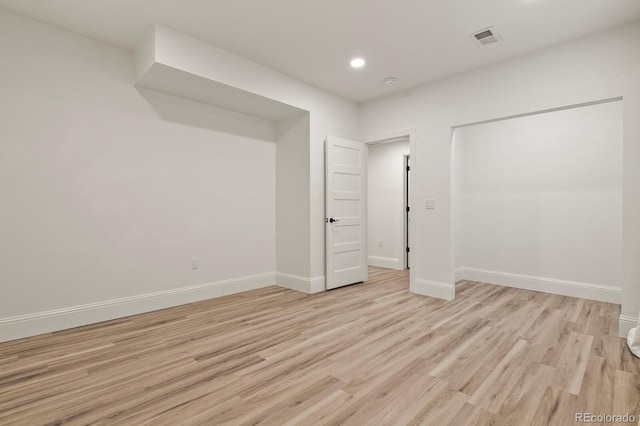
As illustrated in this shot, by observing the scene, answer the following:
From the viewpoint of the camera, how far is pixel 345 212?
4543 millimetres

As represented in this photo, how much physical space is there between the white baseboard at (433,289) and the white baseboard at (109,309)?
228 cm

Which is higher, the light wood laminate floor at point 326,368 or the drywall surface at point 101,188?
the drywall surface at point 101,188

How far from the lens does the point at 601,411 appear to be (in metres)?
1.68

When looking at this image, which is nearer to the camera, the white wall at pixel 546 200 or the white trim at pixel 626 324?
the white trim at pixel 626 324

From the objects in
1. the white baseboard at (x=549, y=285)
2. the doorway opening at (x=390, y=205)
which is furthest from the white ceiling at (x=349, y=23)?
the white baseboard at (x=549, y=285)

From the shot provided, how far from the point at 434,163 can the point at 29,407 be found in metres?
4.25

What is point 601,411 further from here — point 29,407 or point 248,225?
point 248,225

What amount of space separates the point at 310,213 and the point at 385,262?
2.60 metres

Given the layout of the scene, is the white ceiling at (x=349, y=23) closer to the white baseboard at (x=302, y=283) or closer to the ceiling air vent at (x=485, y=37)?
the ceiling air vent at (x=485, y=37)

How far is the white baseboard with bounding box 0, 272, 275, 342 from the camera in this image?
2.67m

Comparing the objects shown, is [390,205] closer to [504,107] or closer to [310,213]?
[310,213]

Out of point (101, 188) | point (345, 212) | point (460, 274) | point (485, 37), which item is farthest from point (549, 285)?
point (101, 188)

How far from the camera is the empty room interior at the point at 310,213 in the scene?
77.8 inches
